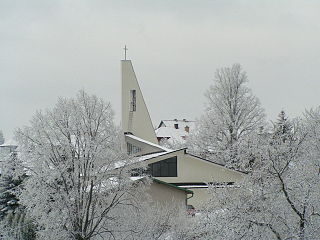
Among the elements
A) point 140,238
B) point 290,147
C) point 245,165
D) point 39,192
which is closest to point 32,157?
point 39,192

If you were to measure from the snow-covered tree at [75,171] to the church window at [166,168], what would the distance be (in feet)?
43.5

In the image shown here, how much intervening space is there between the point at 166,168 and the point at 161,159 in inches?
29.0

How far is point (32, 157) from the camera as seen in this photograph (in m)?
20.2

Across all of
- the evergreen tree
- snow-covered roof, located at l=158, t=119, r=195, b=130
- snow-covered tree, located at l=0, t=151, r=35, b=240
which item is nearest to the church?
snow-covered tree, located at l=0, t=151, r=35, b=240

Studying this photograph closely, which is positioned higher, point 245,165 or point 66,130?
point 66,130

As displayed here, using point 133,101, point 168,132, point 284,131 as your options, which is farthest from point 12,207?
point 168,132

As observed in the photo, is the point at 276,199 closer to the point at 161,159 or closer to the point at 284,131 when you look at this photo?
the point at 284,131

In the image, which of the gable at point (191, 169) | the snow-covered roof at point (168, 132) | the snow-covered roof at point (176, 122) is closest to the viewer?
the gable at point (191, 169)

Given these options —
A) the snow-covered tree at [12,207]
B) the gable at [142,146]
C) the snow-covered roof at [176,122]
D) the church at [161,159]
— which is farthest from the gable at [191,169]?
the snow-covered roof at [176,122]

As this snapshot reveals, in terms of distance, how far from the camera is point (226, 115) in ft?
128

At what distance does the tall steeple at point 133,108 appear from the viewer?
143 feet

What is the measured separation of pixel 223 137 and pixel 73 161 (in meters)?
19.9

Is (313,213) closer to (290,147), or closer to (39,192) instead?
(290,147)

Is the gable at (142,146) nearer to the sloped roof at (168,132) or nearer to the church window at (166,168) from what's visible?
the church window at (166,168)
